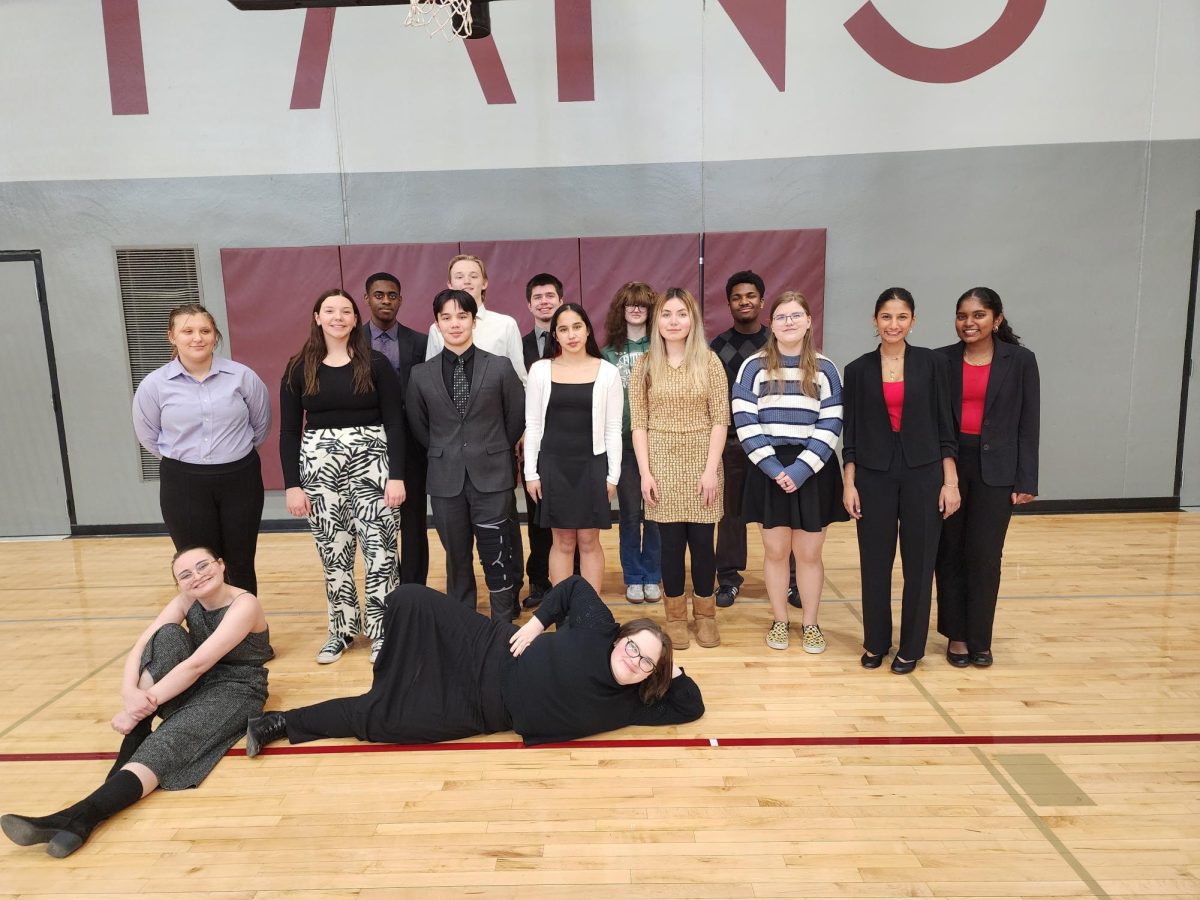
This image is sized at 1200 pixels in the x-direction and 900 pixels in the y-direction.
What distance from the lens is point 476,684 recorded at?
2.67 m

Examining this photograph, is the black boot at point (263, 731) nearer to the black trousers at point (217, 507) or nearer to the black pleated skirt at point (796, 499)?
the black trousers at point (217, 507)

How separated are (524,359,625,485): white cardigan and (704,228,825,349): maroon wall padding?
241 centimetres

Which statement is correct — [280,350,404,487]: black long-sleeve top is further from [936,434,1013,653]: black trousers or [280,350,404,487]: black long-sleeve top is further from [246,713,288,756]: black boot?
[936,434,1013,653]: black trousers

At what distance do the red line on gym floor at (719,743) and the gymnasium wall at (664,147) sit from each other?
3469mm

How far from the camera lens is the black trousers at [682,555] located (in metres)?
3.37

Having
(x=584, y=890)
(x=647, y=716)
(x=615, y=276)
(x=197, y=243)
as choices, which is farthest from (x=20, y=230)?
(x=584, y=890)

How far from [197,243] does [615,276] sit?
308 cm

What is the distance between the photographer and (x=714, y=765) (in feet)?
8.21

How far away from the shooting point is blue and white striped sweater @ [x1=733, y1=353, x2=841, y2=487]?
3154 mm

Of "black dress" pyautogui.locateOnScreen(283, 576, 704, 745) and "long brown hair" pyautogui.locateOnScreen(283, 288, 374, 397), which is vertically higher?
"long brown hair" pyautogui.locateOnScreen(283, 288, 374, 397)

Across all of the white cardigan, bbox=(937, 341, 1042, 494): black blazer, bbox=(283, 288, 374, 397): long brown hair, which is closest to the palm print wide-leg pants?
bbox=(283, 288, 374, 397): long brown hair

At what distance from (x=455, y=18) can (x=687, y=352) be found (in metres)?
3.20

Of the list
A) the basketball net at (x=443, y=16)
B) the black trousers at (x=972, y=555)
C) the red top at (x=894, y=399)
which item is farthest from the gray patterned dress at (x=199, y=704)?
the basketball net at (x=443, y=16)

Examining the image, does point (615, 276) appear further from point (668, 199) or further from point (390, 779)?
point (390, 779)
